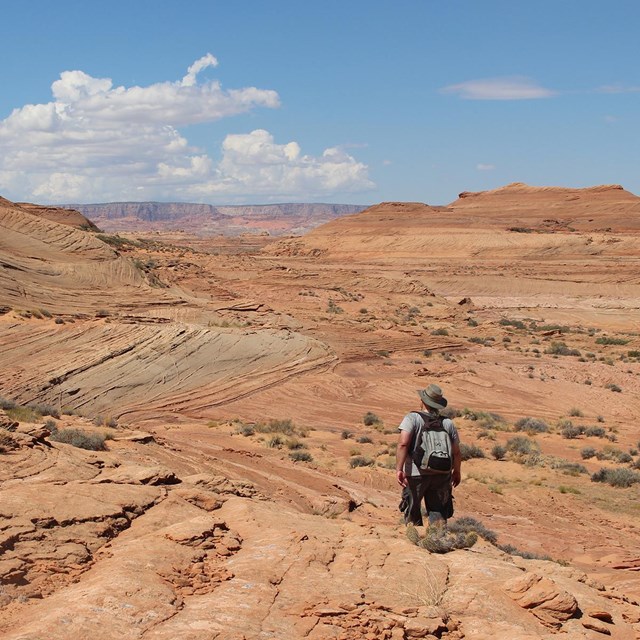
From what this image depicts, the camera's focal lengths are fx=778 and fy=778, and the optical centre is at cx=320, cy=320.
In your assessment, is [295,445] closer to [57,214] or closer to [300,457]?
[300,457]

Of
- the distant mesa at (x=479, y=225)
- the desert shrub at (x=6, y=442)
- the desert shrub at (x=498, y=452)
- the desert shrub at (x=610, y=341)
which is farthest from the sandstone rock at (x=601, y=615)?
the distant mesa at (x=479, y=225)

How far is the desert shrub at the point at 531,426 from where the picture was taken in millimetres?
18469

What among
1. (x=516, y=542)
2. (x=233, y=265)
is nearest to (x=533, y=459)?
(x=516, y=542)

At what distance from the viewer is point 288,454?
14.2m

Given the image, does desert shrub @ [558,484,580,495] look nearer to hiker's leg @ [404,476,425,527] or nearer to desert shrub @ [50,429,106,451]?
hiker's leg @ [404,476,425,527]

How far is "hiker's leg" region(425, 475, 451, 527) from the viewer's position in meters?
6.55

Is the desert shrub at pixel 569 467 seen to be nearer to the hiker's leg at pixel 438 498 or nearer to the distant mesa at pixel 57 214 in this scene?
the hiker's leg at pixel 438 498

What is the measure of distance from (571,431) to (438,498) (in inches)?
489

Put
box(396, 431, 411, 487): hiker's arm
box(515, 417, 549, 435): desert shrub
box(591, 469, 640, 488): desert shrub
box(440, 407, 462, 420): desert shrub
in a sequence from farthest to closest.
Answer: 1. box(440, 407, 462, 420): desert shrub
2. box(515, 417, 549, 435): desert shrub
3. box(591, 469, 640, 488): desert shrub
4. box(396, 431, 411, 487): hiker's arm

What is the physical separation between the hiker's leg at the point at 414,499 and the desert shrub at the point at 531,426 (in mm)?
12110

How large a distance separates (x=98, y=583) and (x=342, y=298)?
36412mm

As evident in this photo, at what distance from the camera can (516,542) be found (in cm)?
998

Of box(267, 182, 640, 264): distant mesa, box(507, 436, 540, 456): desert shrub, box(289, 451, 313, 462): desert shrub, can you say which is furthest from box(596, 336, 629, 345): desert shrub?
box(267, 182, 640, 264): distant mesa

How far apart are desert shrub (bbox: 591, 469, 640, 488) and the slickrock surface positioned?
8 cm
